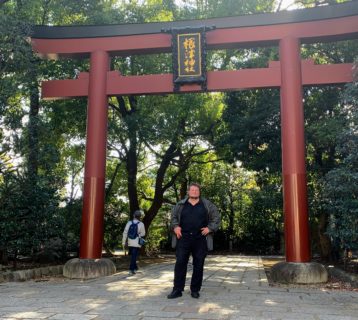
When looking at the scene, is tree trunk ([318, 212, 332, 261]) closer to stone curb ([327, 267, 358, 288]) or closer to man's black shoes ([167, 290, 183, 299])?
stone curb ([327, 267, 358, 288])

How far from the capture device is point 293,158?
28.1 ft

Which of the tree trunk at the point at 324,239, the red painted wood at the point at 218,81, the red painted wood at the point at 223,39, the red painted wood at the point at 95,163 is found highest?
the red painted wood at the point at 223,39

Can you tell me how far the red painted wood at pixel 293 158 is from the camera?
8242 millimetres

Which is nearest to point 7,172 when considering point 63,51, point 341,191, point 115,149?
point 63,51

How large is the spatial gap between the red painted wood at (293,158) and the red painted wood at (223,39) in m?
0.33

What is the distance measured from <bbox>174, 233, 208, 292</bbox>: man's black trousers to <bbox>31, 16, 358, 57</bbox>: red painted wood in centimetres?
564

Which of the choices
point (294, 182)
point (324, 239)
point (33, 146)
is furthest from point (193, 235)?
point (324, 239)

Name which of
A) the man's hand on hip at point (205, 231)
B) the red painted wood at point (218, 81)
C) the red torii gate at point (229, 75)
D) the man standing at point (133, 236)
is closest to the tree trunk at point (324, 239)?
the red torii gate at point (229, 75)

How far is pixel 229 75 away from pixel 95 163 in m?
3.66

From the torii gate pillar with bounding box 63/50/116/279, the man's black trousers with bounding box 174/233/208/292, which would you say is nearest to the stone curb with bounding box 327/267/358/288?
the man's black trousers with bounding box 174/233/208/292

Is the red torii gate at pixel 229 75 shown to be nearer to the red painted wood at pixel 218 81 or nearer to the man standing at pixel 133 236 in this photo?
the red painted wood at pixel 218 81

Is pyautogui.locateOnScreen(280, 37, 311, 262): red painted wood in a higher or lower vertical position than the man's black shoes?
higher

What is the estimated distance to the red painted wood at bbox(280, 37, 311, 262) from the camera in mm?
8242

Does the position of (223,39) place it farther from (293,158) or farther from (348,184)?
(348,184)
